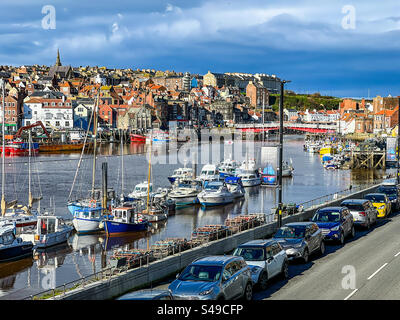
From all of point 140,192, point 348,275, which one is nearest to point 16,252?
point 348,275

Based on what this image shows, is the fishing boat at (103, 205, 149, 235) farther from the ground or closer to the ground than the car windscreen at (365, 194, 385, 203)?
closer to the ground

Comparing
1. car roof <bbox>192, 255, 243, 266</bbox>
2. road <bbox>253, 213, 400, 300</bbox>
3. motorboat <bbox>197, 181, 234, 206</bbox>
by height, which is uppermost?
car roof <bbox>192, 255, 243, 266</bbox>

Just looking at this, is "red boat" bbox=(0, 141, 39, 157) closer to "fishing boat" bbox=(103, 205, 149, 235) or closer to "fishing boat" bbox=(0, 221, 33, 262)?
"fishing boat" bbox=(103, 205, 149, 235)

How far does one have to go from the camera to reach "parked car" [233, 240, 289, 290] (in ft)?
48.5

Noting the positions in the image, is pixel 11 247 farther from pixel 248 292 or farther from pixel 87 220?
pixel 248 292

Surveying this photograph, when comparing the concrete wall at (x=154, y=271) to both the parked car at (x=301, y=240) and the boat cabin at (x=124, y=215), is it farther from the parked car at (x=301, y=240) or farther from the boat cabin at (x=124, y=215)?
the boat cabin at (x=124, y=215)

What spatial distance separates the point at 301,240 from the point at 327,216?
4.37m

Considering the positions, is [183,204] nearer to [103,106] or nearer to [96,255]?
[96,255]

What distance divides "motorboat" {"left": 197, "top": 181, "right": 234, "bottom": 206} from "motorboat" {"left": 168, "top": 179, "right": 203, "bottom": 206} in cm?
108

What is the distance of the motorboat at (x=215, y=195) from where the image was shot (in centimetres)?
4750

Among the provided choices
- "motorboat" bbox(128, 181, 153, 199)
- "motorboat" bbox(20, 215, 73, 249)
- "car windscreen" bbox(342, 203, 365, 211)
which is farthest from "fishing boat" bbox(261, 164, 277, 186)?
"car windscreen" bbox(342, 203, 365, 211)

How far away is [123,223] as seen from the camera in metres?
34.8
